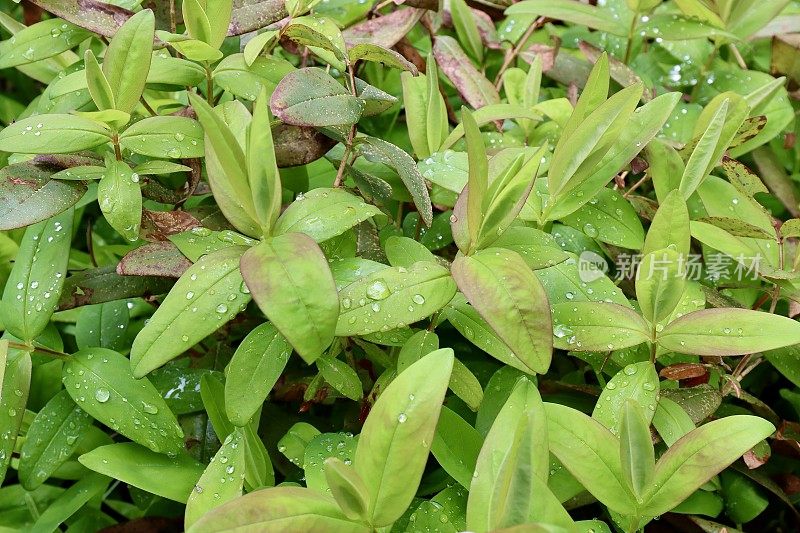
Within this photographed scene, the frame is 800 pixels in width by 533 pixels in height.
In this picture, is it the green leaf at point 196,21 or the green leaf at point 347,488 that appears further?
the green leaf at point 196,21

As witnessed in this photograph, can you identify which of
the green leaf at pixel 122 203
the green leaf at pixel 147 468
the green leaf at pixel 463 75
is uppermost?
the green leaf at pixel 463 75

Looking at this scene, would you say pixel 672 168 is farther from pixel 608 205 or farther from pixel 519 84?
pixel 519 84

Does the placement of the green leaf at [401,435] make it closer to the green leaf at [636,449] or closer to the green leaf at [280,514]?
the green leaf at [280,514]

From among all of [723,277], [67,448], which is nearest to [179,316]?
[67,448]

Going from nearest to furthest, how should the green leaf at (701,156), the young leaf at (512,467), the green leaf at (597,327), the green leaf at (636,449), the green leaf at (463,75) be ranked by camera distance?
the young leaf at (512,467)
the green leaf at (636,449)
the green leaf at (597,327)
the green leaf at (701,156)
the green leaf at (463,75)

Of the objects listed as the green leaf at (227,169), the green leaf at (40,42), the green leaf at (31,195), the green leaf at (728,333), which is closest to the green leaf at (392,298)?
the green leaf at (227,169)

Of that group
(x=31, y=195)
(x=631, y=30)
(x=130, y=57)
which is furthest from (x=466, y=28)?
(x=31, y=195)

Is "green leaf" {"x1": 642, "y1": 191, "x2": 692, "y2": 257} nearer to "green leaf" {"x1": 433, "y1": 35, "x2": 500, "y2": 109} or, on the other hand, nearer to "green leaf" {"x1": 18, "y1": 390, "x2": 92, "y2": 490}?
"green leaf" {"x1": 433, "y1": 35, "x2": 500, "y2": 109}

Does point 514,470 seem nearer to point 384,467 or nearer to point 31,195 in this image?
point 384,467

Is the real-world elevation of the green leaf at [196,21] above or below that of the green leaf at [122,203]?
above
